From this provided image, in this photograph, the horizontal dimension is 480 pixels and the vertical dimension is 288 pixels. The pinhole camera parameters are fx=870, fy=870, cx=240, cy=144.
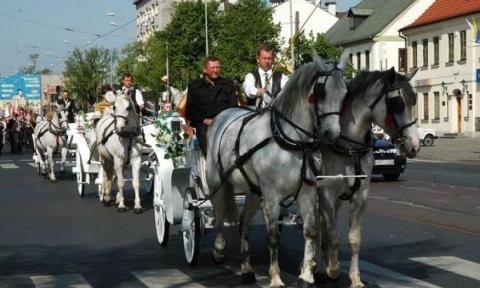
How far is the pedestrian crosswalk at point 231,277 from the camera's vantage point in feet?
27.7

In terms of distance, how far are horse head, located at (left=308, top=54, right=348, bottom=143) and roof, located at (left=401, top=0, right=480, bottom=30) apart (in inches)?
1946

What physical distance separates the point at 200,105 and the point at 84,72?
82.4 m

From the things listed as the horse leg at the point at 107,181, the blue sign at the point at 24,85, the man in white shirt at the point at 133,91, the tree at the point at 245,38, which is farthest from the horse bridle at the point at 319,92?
the blue sign at the point at 24,85

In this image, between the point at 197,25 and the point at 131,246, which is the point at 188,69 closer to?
the point at 197,25

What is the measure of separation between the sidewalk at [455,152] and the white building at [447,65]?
5.66 m

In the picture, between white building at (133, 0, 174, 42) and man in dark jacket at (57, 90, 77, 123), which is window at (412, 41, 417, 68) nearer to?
man in dark jacket at (57, 90, 77, 123)

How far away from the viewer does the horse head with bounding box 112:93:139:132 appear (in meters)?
15.1

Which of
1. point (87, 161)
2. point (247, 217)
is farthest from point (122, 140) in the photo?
point (247, 217)

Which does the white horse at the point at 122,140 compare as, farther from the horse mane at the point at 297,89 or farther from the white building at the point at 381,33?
the white building at the point at 381,33

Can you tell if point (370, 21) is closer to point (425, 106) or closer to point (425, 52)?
point (425, 52)

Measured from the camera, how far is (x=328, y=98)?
756 centimetres

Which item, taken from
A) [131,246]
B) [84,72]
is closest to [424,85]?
[84,72]

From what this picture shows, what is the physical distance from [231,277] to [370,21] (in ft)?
220

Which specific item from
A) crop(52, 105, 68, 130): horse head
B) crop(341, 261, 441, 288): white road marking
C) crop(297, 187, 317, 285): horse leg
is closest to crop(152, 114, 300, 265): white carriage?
crop(341, 261, 441, 288): white road marking
